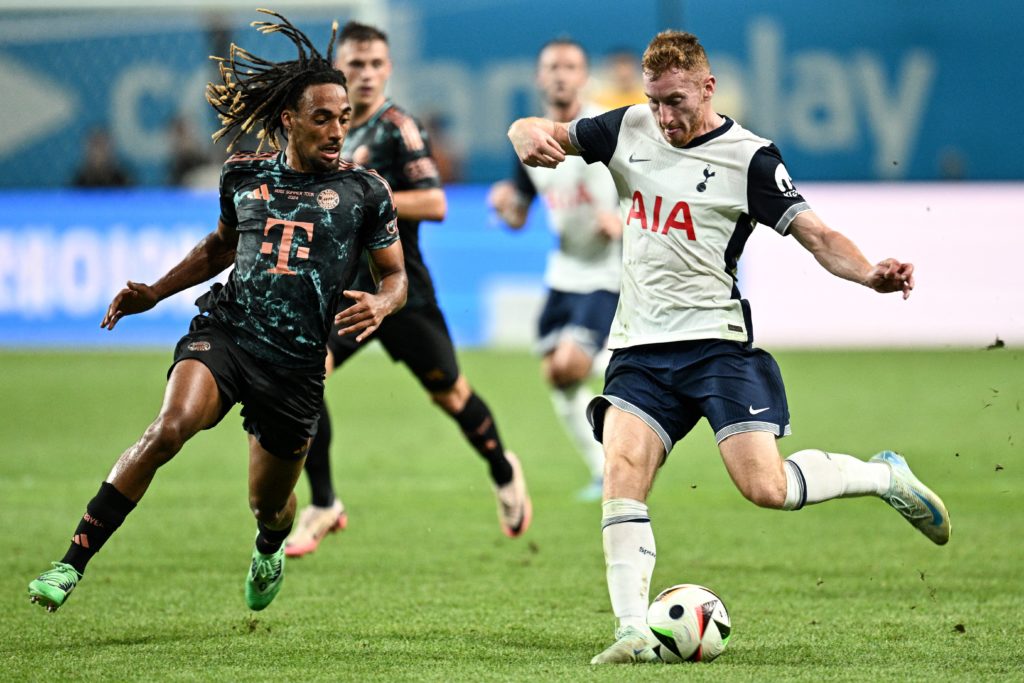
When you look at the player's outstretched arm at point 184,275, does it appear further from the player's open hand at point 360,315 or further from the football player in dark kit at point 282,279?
the player's open hand at point 360,315

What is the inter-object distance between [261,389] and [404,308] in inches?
87.9

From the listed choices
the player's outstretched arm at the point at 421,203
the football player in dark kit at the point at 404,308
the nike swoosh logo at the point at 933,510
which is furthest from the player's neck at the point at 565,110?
the nike swoosh logo at the point at 933,510

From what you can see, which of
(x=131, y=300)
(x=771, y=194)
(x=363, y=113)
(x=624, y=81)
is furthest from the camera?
(x=624, y=81)

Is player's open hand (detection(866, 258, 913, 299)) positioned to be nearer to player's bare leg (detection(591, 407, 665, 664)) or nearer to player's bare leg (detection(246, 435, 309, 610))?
player's bare leg (detection(591, 407, 665, 664))

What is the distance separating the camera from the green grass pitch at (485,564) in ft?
17.8

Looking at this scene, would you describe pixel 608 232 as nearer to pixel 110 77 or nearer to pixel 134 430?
pixel 134 430

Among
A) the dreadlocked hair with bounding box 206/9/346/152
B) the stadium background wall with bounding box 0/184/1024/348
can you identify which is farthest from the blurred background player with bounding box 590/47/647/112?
the dreadlocked hair with bounding box 206/9/346/152

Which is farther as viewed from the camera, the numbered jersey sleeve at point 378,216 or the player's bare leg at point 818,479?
the numbered jersey sleeve at point 378,216

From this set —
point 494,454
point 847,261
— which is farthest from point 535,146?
point 494,454

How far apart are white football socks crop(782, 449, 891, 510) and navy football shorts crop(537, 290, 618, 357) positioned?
3680mm

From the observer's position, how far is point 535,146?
570 cm

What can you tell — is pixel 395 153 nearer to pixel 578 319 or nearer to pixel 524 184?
pixel 524 184

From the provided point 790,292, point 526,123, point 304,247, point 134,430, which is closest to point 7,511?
point 134,430

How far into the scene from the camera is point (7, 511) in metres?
9.09
